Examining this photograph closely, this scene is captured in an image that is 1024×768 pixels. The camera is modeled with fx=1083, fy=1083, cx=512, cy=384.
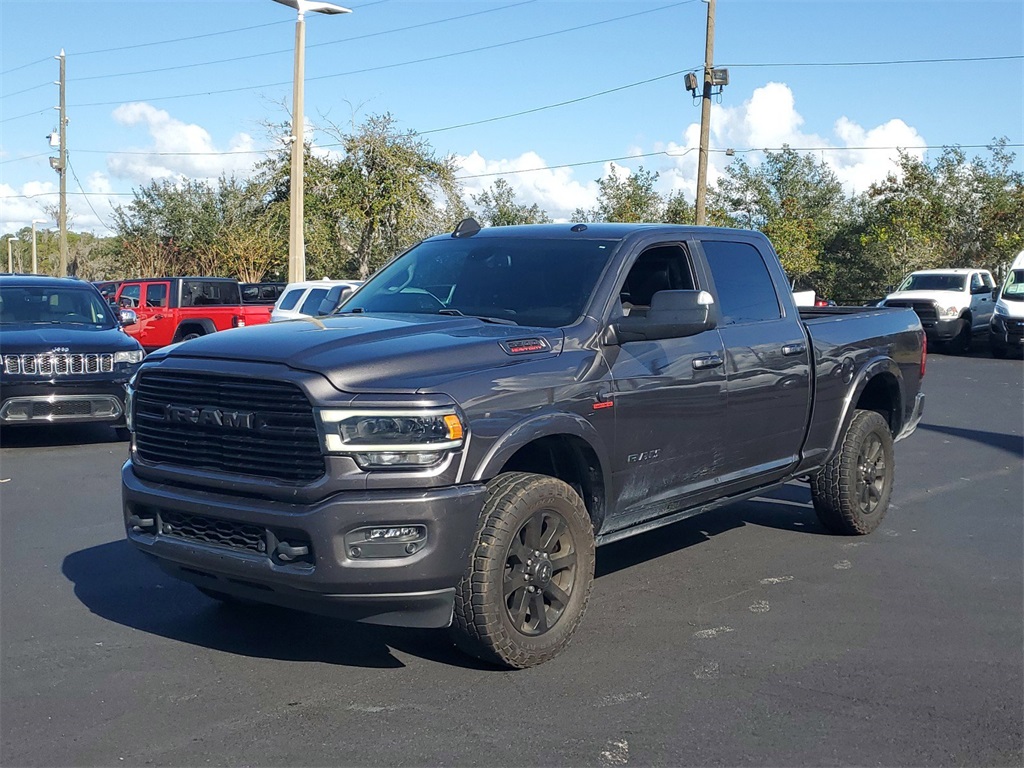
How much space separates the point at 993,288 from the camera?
27.3 m

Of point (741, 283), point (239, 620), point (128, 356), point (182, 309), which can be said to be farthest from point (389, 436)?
point (182, 309)

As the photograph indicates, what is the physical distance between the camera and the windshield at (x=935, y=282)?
1042 inches

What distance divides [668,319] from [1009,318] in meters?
21.0

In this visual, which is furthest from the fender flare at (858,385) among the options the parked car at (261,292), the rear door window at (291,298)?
the parked car at (261,292)

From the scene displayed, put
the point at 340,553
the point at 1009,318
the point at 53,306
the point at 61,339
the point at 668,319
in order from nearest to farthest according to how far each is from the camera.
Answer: the point at 340,553 < the point at 668,319 < the point at 61,339 < the point at 53,306 < the point at 1009,318

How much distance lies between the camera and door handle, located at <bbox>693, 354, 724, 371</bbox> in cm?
574

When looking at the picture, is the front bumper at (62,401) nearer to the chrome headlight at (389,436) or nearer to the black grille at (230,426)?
the black grille at (230,426)

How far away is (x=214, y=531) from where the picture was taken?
4543 mm

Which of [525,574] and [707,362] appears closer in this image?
[525,574]

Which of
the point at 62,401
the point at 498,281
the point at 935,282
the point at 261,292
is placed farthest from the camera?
the point at 261,292

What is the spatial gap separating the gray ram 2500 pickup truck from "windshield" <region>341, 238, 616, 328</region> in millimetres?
14

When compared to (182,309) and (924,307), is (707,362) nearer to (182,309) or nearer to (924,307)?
(182,309)

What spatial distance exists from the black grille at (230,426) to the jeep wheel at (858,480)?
4.04 metres

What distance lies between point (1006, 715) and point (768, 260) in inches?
132
